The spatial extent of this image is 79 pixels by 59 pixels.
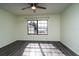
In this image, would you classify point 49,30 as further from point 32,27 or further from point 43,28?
point 32,27

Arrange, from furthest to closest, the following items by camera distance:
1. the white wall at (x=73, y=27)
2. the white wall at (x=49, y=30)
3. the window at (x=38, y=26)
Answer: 1. the window at (x=38, y=26)
2. the white wall at (x=49, y=30)
3. the white wall at (x=73, y=27)

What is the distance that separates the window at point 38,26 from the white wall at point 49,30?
359 millimetres

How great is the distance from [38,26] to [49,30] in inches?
40.6

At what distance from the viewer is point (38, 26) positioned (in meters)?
8.49

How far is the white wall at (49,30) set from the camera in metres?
8.23

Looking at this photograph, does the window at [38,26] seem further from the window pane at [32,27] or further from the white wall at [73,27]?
the white wall at [73,27]

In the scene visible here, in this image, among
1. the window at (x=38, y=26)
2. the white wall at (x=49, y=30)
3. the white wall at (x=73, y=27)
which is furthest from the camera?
the window at (x=38, y=26)

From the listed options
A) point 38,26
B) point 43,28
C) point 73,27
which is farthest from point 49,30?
point 73,27

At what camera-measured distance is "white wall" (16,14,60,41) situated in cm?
823

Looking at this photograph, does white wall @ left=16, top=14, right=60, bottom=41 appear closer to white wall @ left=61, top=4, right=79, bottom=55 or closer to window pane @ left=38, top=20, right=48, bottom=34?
window pane @ left=38, top=20, right=48, bottom=34

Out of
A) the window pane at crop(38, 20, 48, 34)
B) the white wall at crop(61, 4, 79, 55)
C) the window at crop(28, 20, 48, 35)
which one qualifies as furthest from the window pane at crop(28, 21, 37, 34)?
the white wall at crop(61, 4, 79, 55)

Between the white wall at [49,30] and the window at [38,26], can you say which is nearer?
the white wall at [49,30]

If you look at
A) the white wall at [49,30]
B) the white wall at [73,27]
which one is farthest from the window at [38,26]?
the white wall at [73,27]

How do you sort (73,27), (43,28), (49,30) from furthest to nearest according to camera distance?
(43,28) → (49,30) → (73,27)
